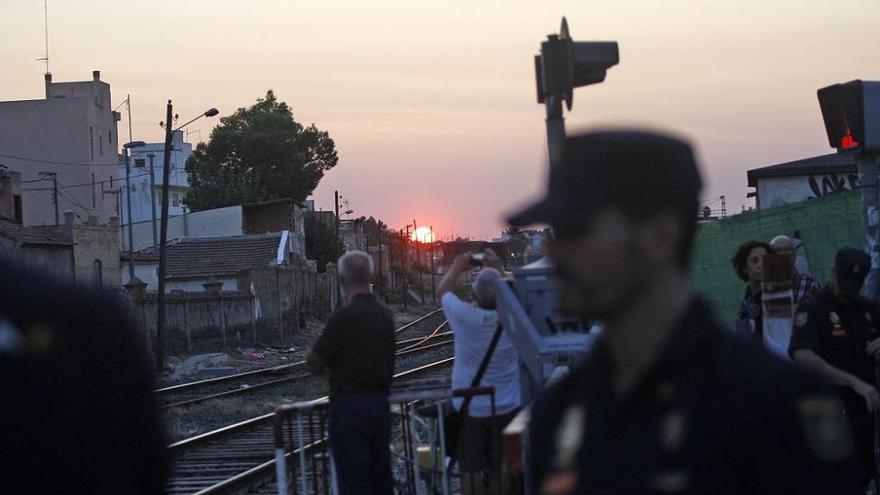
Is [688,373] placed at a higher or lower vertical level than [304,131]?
lower

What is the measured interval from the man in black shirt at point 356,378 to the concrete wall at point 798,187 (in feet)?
45.0

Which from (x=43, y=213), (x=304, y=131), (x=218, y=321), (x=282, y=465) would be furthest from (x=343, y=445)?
(x=304, y=131)

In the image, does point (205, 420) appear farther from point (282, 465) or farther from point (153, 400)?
point (153, 400)

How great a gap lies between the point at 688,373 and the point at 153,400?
107cm

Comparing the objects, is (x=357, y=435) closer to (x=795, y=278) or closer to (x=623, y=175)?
(x=795, y=278)

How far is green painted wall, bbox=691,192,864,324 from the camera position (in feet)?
37.9

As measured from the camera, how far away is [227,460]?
632 inches

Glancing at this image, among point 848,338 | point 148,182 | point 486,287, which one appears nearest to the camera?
point 848,338

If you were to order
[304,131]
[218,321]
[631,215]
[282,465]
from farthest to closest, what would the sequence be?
[304,131] < [218,321] < [282,465] < [631,215]

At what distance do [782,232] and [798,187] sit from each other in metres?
8.58

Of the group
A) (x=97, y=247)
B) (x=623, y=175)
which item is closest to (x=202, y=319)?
(x=97, y=247)

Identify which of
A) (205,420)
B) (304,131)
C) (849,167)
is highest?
(304,131)

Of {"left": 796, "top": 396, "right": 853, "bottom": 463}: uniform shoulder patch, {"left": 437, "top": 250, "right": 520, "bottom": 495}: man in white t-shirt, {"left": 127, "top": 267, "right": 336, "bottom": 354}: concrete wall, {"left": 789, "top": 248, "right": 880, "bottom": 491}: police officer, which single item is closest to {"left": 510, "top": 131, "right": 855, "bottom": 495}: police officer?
{"left": 796, "top": 396, "right": 853, "bottom": 463}: uniform shoulder patch

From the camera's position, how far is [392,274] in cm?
10375
